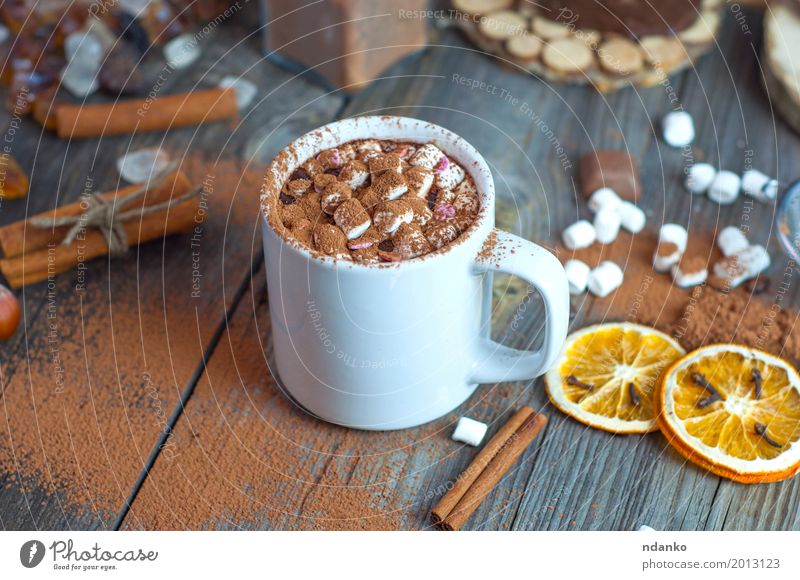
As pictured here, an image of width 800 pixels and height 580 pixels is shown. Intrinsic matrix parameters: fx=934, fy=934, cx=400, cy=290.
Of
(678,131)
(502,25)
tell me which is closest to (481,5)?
(502,25)

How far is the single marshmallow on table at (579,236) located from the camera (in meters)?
0.96

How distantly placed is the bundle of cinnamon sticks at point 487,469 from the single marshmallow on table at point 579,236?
0.70 ft

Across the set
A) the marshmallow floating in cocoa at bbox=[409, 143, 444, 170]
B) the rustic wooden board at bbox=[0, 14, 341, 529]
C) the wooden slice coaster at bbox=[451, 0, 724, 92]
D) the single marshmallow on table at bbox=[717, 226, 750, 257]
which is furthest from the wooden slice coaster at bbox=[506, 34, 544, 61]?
the marshmallow floating in cocoa at bbox=[409, 143, 444, 170]

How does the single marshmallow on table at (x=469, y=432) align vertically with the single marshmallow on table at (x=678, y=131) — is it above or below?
below

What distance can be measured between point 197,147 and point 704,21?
0.66 metres

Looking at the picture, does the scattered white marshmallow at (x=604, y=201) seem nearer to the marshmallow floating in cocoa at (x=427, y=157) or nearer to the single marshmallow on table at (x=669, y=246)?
the single marshmallow on table at (x=669, y=246)

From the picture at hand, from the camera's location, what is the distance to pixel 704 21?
1.20 meters

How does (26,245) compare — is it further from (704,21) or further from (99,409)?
(704,21)

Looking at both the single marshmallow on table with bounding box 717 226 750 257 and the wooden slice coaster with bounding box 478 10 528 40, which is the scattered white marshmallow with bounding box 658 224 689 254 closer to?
the single marshmallow on table with bounding box 717 226 750 257

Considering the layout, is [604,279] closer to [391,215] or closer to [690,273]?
[690,273]

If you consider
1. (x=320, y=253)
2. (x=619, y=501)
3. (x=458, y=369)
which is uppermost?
(x=320, y=253)
